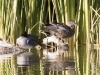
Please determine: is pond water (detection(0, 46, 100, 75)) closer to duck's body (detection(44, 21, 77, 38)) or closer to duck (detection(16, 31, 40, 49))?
duck (detection(16, 31, 40, 49))

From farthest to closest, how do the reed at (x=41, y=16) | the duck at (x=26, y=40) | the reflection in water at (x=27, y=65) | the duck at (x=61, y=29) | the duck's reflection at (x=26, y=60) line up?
the duck at (x=61, y=29)
the reed at (x=41, y=16)
the duck at (x=26, y=40)
the duck's reflection at (x=26, y=60)
the reflection in water at (x=27, y=65)

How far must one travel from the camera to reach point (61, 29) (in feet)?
35.3

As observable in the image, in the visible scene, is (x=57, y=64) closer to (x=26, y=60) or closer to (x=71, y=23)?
(x=26, y=60)

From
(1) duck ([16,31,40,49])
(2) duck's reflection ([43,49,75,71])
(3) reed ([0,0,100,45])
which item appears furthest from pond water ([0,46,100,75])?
(3) reed ([0,0,100,45])

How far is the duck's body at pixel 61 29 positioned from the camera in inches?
416

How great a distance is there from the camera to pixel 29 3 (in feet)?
35.3

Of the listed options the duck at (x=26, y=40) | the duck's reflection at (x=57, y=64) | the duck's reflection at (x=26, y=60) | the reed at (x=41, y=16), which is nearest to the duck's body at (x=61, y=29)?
the reed at (x=41, y=16)

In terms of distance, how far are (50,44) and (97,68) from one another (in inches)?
187

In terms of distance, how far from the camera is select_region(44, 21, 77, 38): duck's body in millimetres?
10562

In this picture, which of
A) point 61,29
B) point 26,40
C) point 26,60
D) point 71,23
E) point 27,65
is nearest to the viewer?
point 27,65

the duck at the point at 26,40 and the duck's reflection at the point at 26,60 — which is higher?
the duck at the point at 26,40

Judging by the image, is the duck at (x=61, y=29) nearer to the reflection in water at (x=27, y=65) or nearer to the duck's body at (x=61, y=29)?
the duck's body at (x=61, y=29)

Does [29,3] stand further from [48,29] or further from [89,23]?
[89,23]

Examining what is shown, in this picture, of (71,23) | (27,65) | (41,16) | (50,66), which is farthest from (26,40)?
(50,66)
